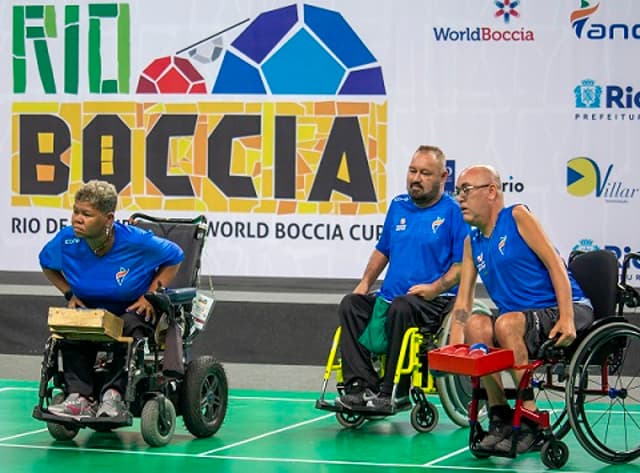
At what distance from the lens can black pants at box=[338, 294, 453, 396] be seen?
5.63 meters

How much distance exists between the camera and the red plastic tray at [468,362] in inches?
187

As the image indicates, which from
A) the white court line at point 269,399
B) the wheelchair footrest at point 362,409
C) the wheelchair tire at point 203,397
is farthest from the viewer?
the white court line at point 269,399

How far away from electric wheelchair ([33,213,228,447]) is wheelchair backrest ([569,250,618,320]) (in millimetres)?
1421

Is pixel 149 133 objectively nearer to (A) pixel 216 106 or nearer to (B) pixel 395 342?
(A) pixel 216 106

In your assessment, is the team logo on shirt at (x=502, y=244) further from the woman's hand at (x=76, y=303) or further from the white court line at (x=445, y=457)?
the woman's hand at (x=76, y=303)

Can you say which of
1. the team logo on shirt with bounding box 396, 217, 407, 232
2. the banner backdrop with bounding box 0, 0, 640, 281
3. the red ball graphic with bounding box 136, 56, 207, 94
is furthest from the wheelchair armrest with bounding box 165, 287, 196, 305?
the red ball graphic with bounding box 136, 56, 207, 94

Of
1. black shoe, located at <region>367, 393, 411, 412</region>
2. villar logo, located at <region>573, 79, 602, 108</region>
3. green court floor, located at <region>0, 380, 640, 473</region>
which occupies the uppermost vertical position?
villar logo, located at <region>573, 79, 602, 108</region>

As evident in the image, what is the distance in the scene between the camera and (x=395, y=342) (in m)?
5.63

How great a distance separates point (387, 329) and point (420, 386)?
25 cm

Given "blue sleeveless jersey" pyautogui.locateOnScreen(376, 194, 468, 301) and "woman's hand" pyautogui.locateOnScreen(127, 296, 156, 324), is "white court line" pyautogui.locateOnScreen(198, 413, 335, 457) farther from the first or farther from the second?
"blue sleeveless jersey" pyautogui.locateOnScreen(376, 194, 468, 301)

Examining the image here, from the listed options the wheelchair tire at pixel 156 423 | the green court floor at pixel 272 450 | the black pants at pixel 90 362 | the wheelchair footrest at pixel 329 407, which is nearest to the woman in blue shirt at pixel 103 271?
the black pants at pixel 90 362

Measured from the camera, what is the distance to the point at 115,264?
5.34 meters

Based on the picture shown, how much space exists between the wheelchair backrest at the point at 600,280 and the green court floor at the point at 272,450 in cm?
54

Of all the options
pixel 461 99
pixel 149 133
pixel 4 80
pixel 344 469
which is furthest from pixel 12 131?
pixel 344 469
